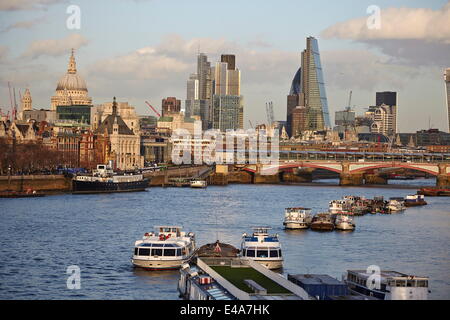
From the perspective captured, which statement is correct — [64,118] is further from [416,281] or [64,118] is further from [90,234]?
[416,281]

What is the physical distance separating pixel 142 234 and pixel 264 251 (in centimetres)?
830

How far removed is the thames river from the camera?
22766 millimetres

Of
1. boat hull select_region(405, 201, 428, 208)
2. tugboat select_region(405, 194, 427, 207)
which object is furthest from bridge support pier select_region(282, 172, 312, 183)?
boat hull select_region(405, 201, 428, 208)

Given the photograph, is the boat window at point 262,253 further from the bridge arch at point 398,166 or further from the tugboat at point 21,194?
the bridge arch at point 398,166

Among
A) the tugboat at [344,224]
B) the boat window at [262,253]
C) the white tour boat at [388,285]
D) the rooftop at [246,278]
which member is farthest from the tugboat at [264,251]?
the tugboat at [344,224]

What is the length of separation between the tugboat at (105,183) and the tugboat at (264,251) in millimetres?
32747

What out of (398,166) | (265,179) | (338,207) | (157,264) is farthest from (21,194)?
(398,166)

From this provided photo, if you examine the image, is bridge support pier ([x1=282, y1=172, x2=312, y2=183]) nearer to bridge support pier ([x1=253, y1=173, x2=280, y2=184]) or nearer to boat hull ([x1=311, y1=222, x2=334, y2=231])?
bridge support pier ([x1=253, y1=173, x2=280, y2=184])

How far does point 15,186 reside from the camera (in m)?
54.4

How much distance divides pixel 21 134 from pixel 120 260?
176ft

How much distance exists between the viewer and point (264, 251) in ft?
83.8

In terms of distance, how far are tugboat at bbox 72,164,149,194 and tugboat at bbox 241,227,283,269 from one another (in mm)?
32747

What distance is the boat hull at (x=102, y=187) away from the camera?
58.1 m
